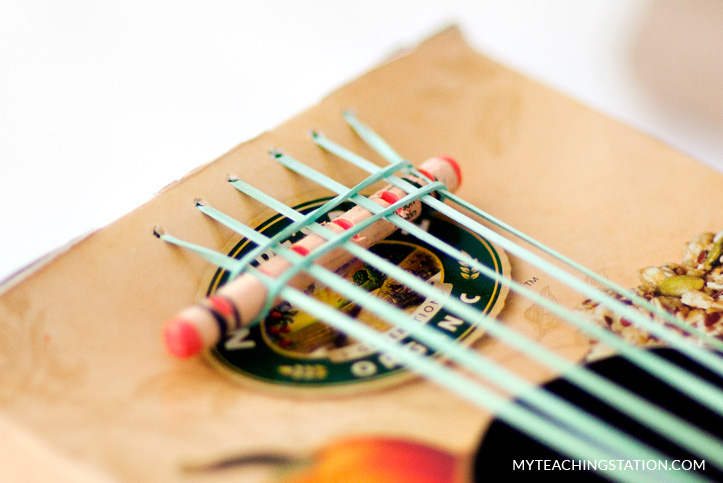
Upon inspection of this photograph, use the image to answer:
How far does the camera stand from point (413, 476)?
47cm

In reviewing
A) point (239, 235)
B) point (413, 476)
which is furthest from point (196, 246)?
point (413, 476)

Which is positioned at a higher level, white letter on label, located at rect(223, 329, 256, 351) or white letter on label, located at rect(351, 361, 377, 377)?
white letter on label, located at rect(223, 329, 256, 351)

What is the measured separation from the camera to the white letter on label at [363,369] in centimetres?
54

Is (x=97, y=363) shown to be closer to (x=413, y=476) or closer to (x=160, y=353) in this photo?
(x=160, y=353)

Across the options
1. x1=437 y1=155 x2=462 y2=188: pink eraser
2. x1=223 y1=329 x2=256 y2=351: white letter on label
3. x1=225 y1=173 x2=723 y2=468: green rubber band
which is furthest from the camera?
x1=437 y1=155 x2=462 y2=188: pink eraser

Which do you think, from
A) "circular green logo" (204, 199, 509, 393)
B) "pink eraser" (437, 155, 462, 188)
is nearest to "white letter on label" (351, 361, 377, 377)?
"circular green logo" (204, 199, 509, 393)

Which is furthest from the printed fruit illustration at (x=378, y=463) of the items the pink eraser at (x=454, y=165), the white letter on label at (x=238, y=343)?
the pink eraser at (x=454, y=165)

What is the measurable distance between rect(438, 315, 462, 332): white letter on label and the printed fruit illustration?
0.37 feet

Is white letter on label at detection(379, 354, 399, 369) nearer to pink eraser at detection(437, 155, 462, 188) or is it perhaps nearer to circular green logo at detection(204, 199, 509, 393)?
circular green logo at detection(204, 199, 509, 393)

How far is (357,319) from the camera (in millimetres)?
598

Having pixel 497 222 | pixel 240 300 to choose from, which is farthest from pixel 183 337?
pixel 497 222

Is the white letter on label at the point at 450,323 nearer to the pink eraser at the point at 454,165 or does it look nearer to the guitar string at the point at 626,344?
the guitar string at the point at 626,344

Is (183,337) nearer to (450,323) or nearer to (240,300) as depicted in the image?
(240,300)

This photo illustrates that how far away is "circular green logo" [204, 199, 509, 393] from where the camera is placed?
1.77ft
